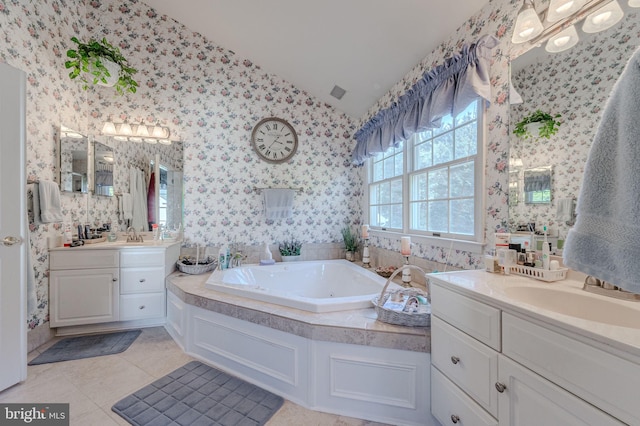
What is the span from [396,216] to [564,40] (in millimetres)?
1758

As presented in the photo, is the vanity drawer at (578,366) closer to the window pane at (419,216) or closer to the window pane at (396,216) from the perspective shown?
the window pane at (419,216)

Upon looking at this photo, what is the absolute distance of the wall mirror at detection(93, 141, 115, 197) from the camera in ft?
9.29

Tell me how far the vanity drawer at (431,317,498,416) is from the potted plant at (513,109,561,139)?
1084 mm

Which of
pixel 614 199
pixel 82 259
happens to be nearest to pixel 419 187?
pixel 614 199

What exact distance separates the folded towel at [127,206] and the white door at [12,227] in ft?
3.99

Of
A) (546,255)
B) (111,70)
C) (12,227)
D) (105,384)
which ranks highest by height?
(111,70)

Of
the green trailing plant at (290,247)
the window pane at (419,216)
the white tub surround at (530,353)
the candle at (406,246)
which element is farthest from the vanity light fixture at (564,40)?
the green trailing plant at (290,247)

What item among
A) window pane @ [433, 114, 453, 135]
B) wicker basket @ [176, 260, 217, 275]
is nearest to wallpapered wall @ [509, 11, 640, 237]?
window pane @ [433, 114, 453, 135]

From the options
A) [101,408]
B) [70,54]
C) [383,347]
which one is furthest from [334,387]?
[70,54]

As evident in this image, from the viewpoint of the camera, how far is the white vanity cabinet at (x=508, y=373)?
73 centimetres

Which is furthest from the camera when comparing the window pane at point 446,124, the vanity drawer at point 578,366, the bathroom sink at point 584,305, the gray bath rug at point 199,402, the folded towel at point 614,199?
the window pane at point 446,124

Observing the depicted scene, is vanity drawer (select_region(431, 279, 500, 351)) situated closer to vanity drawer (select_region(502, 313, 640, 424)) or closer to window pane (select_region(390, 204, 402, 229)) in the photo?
vanity drawer (select_region(502, 313, 640, 424))

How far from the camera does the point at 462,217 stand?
1.94m

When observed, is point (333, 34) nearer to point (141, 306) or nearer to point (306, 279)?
point (306, 279)
